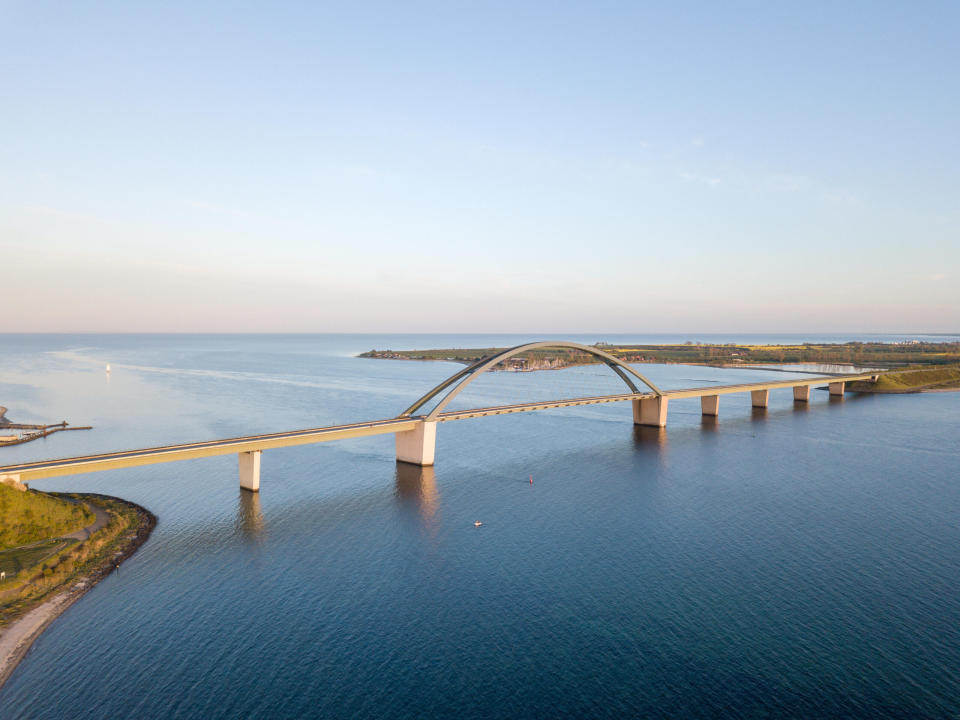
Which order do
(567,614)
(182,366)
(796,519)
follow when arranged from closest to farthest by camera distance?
(567,614) → (796,519) → (182,366)

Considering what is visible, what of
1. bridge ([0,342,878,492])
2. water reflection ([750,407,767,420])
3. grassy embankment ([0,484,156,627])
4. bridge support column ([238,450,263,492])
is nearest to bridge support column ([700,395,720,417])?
bridge ([0,342,878,492])

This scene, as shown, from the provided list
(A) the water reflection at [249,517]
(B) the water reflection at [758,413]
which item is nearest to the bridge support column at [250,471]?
(A) the water reflection at [249,517]

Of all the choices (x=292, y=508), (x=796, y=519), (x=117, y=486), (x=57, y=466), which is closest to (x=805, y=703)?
(x=796, y=519)

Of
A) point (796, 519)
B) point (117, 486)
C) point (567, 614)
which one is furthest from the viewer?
point (117, 486)

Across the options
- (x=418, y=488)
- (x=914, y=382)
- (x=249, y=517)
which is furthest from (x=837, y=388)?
(x=249, y=517)

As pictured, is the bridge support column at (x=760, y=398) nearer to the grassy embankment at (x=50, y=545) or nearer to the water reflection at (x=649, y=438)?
the water reflection at (x=649, y=438)

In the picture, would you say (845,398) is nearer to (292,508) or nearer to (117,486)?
(292,508)
